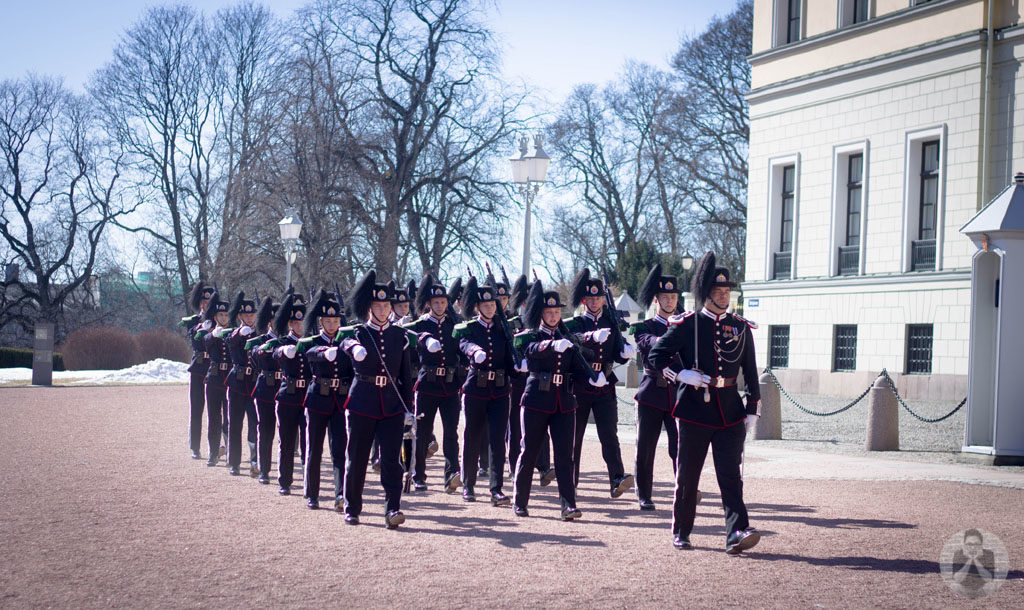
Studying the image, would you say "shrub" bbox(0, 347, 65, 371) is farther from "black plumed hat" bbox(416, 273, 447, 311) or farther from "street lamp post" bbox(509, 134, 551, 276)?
"black plumed hat" bbox(416, 273, 447, 311)

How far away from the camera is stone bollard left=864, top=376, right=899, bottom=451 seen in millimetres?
16078

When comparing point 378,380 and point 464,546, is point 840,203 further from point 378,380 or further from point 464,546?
point 464,546

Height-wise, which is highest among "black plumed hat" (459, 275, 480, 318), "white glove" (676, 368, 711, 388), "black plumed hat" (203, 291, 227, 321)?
"black plumed hat" (459, 275, 480, 318)

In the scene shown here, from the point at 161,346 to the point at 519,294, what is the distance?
34.3m

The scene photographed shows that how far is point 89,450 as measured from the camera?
50.8ft

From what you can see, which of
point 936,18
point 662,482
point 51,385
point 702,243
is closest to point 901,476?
point 662,482

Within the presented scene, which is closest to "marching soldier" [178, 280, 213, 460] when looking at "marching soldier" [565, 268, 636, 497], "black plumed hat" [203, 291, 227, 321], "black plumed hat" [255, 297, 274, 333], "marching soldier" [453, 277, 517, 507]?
"black plumed hat" [203, 291, 227, 321]

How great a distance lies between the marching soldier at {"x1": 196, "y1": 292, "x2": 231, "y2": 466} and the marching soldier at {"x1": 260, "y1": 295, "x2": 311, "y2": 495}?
2.47m

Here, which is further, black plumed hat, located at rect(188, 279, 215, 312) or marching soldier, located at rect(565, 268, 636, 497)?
black plumed hat, located at rect(188, 279, 215, 312)

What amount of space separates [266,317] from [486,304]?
3.56 meters

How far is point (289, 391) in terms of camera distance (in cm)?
1184

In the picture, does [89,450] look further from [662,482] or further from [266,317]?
[662,482]

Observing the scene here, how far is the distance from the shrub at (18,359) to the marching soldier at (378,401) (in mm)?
34895

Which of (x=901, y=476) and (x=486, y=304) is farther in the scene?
(x=901, y=476)
